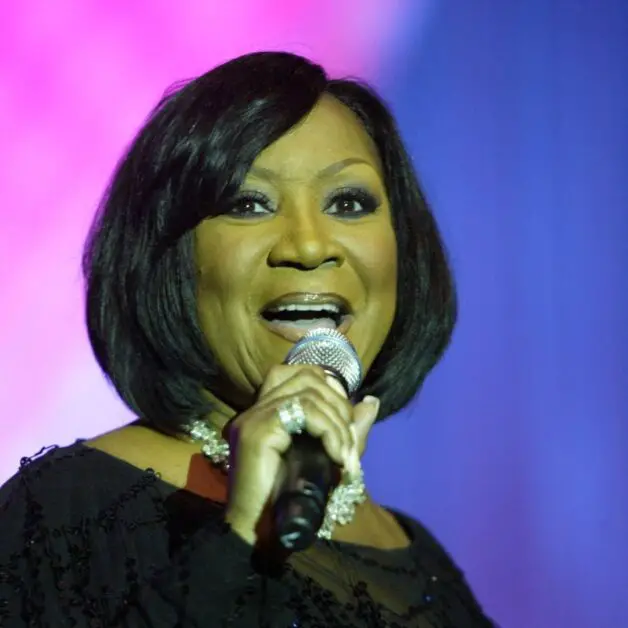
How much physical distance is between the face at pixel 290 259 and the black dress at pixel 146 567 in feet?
0.67

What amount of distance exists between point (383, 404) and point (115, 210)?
1.61 feet

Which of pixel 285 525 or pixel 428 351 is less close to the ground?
pixel 428 351

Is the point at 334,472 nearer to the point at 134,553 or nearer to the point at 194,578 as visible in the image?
the point at 194,578

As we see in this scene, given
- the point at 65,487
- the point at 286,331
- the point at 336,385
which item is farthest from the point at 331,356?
the point at 65,487

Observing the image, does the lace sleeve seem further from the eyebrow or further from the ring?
the eyebrow

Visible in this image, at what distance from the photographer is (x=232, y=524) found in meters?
1.07

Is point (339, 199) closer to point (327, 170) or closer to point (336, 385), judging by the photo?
point (327, 170)

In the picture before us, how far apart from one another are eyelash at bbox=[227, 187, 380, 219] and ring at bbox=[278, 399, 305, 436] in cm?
47

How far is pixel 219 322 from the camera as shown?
1.41 m

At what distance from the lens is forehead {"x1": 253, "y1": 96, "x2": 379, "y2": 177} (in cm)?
142

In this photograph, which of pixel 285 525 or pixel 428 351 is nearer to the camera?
pixel 285 525

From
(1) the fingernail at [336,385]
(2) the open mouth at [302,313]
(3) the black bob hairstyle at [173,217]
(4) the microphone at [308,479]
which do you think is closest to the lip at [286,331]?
(2) the open mouth at [302,313]

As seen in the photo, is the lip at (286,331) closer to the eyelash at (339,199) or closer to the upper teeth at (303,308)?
the upper teeth at (303,308)

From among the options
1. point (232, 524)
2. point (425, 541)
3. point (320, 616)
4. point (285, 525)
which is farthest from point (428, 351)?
point (285, 525)
